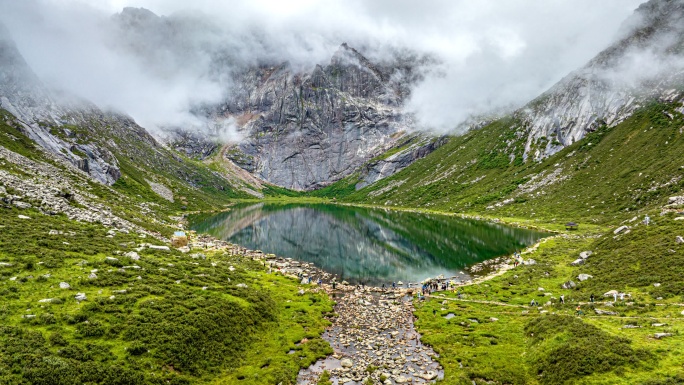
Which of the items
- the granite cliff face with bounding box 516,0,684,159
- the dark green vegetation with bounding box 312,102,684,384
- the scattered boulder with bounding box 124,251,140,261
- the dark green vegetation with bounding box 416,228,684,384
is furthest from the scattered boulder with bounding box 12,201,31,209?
the granite cliff face with bounding box 516,0,684,159

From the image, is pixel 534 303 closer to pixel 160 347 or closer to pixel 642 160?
pixel 160 347

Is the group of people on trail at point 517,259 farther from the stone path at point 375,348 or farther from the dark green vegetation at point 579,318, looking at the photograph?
the stone path at point 375,348

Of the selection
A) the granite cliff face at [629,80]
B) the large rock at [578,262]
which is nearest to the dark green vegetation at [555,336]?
the large rock at [578,262]

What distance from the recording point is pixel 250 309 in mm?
34219

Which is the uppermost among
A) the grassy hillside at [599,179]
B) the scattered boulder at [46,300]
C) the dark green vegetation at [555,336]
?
the grassy hillside at [599,179]

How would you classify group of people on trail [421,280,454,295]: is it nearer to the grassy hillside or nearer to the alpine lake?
the alpine lake

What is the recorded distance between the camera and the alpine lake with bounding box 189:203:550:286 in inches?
2667

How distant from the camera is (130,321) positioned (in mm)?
24719

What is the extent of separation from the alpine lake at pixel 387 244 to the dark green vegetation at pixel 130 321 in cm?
2749

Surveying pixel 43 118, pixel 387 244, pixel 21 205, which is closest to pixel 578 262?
pixel 387 244

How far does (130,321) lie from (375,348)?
2053cm

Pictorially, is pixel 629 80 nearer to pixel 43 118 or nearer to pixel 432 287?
pixel 432 287

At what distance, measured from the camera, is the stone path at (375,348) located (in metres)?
26.3

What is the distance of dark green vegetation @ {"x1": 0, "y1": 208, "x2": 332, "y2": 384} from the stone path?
5.82 ft
